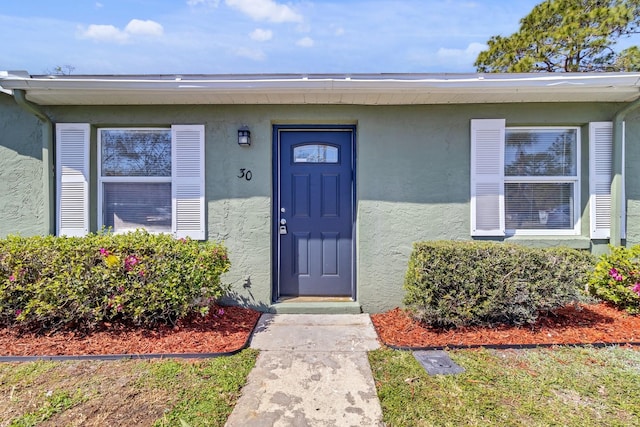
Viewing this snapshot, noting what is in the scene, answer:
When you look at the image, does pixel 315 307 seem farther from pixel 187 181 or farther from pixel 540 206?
pixel 540 206

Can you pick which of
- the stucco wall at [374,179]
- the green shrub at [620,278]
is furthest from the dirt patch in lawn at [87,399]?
the green shrub at [620,278]

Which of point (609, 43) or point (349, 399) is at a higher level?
point (609, 43)

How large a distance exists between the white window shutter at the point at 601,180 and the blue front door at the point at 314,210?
9.27 ft

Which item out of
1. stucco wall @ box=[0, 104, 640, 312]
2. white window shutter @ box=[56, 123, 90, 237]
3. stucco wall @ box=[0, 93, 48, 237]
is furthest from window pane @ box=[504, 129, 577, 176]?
stucco wall @ box=[0, 93, 48, 237]

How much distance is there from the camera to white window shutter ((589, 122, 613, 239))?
140 inches

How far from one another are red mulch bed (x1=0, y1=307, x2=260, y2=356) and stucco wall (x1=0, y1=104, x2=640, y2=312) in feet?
2.24

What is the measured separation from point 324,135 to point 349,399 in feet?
9.33

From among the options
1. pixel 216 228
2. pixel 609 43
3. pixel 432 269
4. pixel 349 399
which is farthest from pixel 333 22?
pixel 609 43

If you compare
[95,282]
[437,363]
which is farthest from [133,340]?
A: [437,363]

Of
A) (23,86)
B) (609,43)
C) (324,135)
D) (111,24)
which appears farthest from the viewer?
(609,43)

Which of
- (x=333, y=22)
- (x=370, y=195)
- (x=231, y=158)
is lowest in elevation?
(x=370, y=195)

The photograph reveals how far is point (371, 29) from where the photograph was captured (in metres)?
6.28

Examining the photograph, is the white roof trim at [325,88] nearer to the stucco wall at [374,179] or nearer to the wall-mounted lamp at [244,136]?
the stucco wall at [374,179]

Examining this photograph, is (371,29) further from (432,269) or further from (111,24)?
(432,269)
